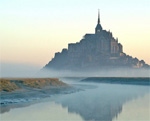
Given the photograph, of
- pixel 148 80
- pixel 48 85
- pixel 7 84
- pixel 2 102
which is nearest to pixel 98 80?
pixel 148 80

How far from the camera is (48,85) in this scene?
60469mm

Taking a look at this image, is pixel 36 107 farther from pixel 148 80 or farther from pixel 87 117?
pixel 148 80

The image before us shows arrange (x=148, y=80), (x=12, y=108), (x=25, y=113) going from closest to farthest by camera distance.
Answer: (x=25, y=113), (x=12, y=108), (x=148, y=80)

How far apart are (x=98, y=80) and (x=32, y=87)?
89.2m

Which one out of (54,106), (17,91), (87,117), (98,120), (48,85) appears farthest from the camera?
(48,85)

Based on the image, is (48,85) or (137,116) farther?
(48,85)

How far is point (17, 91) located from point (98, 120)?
22093 mm

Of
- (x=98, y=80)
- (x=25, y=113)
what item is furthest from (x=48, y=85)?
(x=98, y=80)

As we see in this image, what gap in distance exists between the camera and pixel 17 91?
46312mm

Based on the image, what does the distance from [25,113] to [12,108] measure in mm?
3606

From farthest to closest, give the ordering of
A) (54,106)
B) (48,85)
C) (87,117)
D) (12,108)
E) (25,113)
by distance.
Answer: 1. (48,85)
2. (54,106)
3. (12,108)
4. (25,113)
5. (87,117)

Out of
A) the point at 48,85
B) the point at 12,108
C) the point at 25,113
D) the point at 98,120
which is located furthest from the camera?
the point at 48,85

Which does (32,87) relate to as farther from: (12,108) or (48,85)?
(12,108)

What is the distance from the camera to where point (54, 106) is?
37.7 metres
